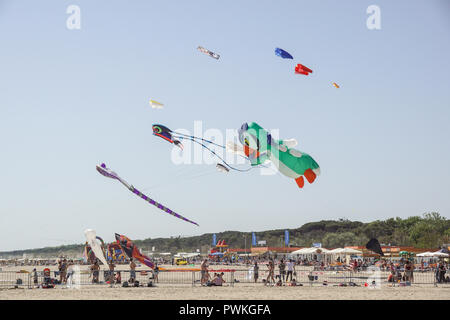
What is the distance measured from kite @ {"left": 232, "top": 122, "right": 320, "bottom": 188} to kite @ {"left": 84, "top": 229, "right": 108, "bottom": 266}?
39.1 ft

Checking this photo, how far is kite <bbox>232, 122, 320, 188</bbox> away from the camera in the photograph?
19.1 meters

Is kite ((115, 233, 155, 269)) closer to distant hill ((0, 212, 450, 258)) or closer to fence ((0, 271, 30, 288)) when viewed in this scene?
fence ((0, 271, 30, 288))

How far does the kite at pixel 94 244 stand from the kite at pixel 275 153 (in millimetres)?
11903

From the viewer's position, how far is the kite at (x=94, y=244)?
28.2 meters

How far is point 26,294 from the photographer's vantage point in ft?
64.0

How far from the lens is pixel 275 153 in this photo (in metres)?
19.4

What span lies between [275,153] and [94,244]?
42.9 feet

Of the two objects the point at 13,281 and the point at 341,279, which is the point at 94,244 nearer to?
the point at 13,281

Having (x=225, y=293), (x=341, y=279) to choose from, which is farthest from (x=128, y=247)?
(x=341, y=279)

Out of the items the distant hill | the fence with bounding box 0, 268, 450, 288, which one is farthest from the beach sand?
the distant hill
